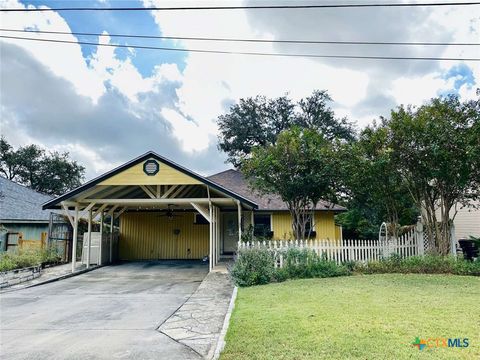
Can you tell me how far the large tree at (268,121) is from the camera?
31.7 meters

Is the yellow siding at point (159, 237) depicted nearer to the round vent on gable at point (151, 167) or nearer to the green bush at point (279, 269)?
the round vent on gable at point (151, 167)

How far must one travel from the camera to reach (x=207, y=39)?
376 inches

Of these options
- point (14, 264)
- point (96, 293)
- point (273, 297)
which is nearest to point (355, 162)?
point (273, 297)

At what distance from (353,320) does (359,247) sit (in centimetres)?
700

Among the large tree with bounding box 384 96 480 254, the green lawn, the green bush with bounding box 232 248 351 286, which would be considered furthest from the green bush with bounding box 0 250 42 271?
the large tree with bounding box 384 96 480 254

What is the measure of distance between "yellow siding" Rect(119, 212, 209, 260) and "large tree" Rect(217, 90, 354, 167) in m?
12.6

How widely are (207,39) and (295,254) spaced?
6744 millimetres

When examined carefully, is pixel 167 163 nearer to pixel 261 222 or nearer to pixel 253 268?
pixel 253 268

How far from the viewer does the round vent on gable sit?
1282 centimetres

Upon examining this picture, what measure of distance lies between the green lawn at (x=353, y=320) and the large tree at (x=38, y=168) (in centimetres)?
3691

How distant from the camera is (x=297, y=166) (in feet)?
41.9

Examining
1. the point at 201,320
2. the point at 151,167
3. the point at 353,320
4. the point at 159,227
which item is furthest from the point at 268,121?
the point at 353,320

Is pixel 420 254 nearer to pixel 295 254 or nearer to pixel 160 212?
pixel 295 254

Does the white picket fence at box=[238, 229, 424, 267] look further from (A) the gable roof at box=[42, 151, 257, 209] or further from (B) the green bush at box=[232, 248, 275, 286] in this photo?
(A) the gable roof at box=[42, 151, 257, 209]
